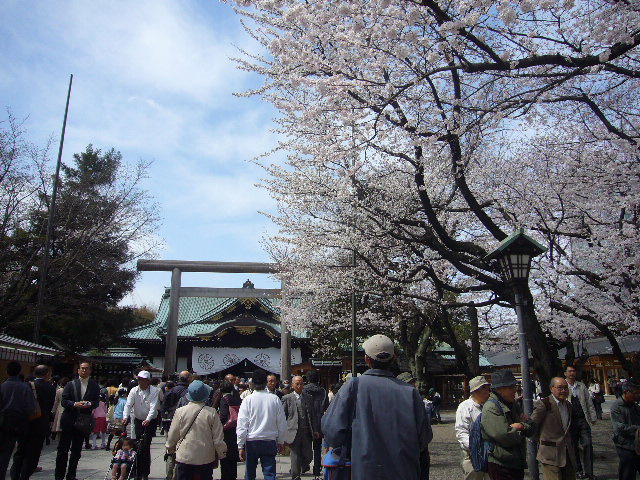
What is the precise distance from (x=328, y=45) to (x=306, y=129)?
299 cm

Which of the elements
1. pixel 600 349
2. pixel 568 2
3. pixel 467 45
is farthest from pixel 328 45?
pixel 600 349

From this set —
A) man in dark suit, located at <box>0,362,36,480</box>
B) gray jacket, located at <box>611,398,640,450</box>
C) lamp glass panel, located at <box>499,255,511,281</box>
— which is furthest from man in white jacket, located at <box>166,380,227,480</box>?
gray jacket, located at <box>611,398,640,450</box>

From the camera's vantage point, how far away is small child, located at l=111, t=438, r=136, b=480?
6773mm

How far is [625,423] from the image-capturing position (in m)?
6.37

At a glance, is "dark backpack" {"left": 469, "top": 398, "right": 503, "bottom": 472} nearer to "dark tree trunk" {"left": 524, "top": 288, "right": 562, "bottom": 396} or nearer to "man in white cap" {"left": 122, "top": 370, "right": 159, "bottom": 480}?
"dark tree trunk" {"left": 524, "top": 288, "right": 562, "bottom": 396}

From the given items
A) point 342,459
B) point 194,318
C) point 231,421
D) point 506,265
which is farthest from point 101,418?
point 194,318

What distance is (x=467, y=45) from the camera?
270 inches

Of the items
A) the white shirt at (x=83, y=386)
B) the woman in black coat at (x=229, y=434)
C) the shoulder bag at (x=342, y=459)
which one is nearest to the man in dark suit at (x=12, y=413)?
the white shirt at (x=83, y=386)

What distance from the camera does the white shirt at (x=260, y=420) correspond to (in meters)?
6.05

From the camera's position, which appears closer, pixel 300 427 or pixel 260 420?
pixel 260 420

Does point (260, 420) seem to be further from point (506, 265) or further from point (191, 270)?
point (191, 270)

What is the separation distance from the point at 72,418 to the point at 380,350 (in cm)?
543

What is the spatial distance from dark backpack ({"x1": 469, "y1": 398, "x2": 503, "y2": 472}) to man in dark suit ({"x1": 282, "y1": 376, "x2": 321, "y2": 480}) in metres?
3.33

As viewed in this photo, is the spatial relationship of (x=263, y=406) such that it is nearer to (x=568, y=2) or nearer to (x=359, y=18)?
(x=359, y=18)
